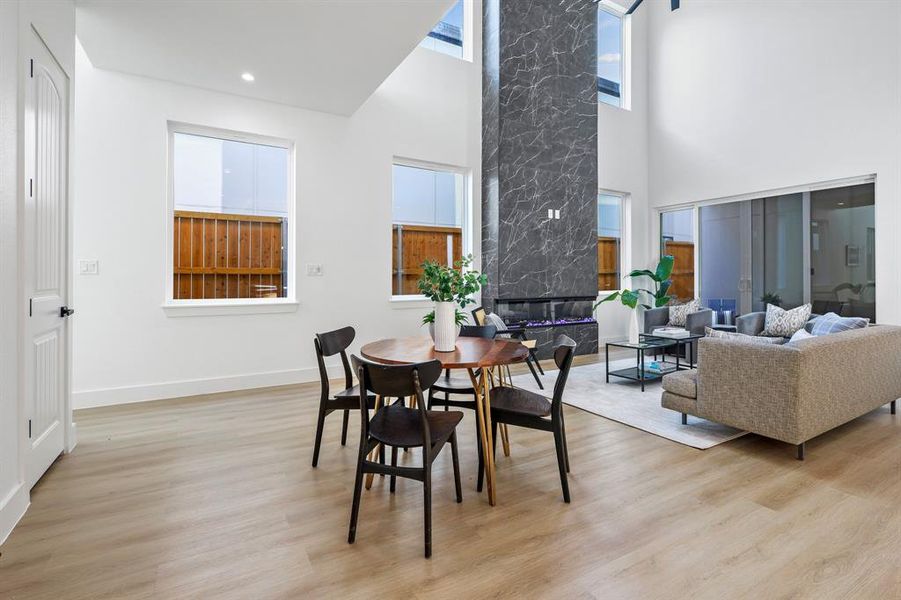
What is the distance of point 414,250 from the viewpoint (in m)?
5.56

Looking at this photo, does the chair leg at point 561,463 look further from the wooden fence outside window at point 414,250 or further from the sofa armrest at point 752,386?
the wooden fence outside window at point 414,250

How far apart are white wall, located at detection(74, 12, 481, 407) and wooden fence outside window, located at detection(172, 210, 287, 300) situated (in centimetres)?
21

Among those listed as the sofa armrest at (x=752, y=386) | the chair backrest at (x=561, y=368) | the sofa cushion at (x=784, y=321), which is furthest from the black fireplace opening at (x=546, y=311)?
the chair backrest at (x=561, y=368)

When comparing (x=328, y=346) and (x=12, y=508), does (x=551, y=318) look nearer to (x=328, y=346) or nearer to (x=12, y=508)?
(x=328, y=346)

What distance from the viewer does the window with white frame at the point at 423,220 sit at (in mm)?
5430

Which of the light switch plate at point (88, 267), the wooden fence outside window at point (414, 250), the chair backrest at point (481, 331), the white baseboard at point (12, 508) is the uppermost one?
the wooden fence outside window at point (414, 250)

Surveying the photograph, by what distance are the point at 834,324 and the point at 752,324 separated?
1.34m

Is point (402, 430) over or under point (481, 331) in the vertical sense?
under

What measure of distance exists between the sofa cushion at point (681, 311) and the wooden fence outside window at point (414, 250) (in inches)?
125

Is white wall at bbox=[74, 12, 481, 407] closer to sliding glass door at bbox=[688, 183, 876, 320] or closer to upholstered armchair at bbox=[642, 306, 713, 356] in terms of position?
upholstered armchair at bbox=[642, 306, 713, 356]

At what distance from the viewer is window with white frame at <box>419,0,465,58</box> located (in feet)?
18.8

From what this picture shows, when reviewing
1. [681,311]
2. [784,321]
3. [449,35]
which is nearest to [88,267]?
[449,35]

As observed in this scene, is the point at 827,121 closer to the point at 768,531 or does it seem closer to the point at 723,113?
the point at 723,113

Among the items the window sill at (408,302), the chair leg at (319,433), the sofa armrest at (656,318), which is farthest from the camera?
the sofa armrest at (656,318)
